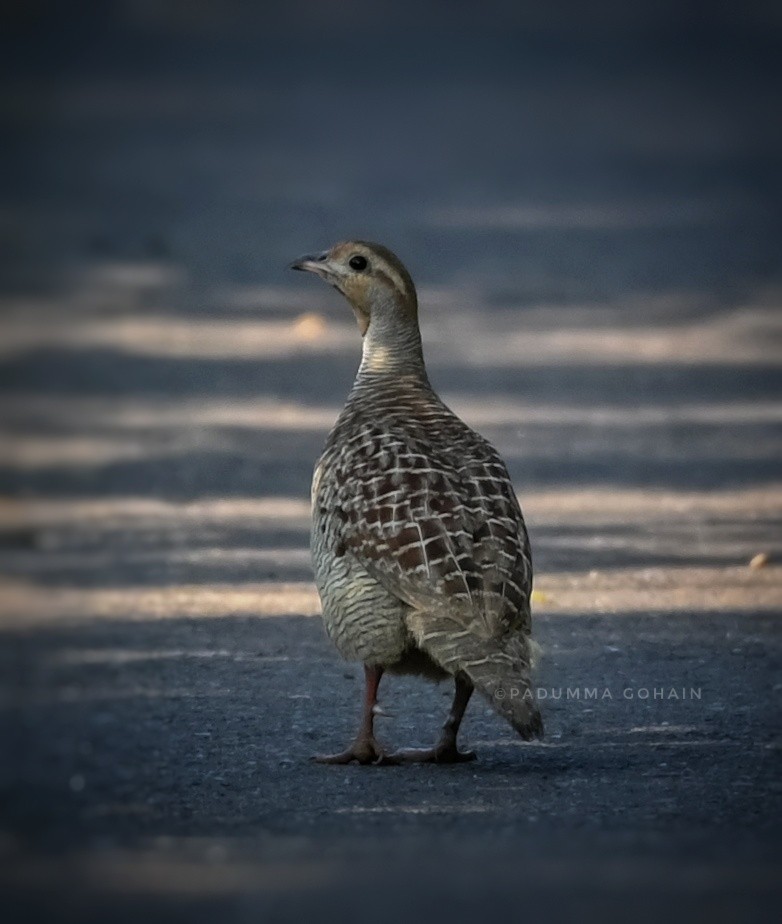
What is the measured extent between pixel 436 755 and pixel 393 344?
182cm

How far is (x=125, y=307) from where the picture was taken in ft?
51.8

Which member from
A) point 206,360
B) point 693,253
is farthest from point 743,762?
point 693,253

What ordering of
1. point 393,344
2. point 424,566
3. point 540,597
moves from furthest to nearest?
point 540,597 → point 393,344 → point 424,566

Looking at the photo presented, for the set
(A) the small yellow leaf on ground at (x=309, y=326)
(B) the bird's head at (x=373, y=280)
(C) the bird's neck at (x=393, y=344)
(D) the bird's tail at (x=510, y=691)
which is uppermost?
(A) the small yellow leaf on ground at (x=309, y=326)

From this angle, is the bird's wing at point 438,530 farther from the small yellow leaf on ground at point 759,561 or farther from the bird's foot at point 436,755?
the small yellow leaf on ground at point 759,561

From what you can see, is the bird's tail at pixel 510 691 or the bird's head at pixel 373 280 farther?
the bird's head at pixel 373 280

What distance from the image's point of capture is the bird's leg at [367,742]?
24.7 feet

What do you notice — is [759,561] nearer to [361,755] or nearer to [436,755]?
[436,755]

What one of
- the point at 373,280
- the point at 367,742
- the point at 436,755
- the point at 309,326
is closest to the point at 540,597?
the point at 373,280

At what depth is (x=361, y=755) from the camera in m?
7.52

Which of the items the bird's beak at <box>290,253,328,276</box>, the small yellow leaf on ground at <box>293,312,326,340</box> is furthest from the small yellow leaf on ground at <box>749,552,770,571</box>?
the small yellow leaf on ground at <box>293,312,326,340</box>

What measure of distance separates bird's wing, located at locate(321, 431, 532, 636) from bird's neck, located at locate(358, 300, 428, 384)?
1065mm

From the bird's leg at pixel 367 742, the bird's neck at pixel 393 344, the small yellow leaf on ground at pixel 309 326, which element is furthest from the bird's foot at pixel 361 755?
the small yellow leaf on ground at pixel 309 326

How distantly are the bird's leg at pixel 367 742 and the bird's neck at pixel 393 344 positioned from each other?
1.50 metres
